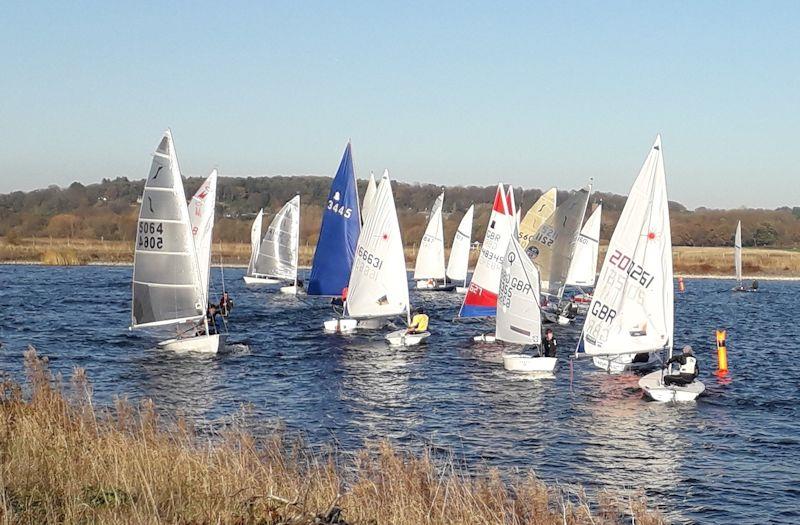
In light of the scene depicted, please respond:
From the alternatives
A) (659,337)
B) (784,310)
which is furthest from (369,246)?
(784,310)

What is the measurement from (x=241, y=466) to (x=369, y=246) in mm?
26424

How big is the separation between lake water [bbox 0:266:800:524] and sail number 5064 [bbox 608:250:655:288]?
3.33 m

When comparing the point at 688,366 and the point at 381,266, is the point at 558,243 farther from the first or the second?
the point at 688,366

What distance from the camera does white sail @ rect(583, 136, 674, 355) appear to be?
1089 inches

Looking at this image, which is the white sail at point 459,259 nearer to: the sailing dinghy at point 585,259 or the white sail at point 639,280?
the sailing dinghy at point 585,259

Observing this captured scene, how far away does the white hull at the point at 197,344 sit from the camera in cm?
3257

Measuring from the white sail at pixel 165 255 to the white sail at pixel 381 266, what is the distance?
767 cm

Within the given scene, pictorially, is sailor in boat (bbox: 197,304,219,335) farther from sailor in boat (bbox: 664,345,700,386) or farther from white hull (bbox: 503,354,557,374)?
sailor in boat (bbox: 664,345,700,386)

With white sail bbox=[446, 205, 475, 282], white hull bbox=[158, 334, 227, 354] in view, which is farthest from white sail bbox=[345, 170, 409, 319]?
white sail bbox=[446, 205, 475, 282]

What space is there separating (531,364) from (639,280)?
460 cm

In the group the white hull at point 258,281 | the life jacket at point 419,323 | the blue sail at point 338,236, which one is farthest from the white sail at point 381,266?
the white hull at point 258,281

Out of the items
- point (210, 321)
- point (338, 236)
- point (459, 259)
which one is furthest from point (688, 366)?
point (459, 259)

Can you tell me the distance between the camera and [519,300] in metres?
31.8

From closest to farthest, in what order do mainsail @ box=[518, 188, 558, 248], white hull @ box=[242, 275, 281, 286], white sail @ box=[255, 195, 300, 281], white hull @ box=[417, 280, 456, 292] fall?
mainsail @ box=[518, 188, 558, 248], white sail @ box=[255, 195, 300, 281], white hull @ box=[242, 275, 281, 286], white hull @ box=[417, 280, 456, 292]
